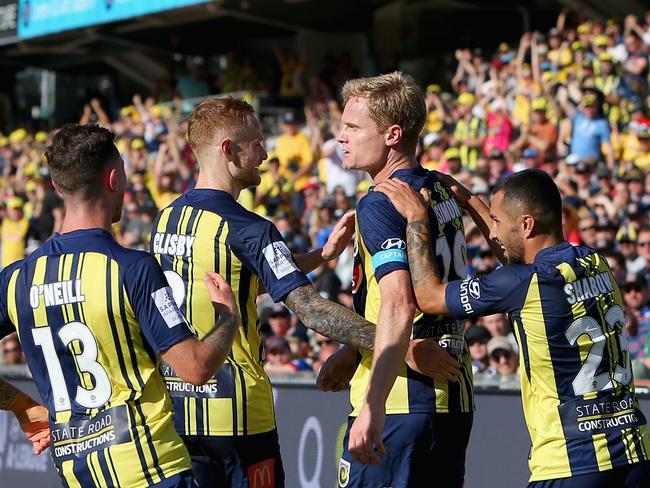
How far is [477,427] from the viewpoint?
721cm

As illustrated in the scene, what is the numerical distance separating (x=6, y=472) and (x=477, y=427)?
453 centimetres

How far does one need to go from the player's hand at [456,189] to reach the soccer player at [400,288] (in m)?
0.12

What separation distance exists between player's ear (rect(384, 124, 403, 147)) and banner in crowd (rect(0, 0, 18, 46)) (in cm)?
2278

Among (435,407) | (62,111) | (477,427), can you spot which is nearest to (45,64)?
(62,111)

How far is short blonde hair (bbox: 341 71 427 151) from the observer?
4.59 meters

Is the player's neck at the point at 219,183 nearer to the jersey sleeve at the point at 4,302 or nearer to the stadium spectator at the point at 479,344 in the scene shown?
the jersey sleeve at the point at 4,302

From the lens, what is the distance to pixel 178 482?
3.89 m

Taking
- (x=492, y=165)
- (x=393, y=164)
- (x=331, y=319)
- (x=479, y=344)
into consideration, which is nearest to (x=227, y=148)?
(x=393, y=164)

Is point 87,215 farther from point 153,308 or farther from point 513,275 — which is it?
point 513,275

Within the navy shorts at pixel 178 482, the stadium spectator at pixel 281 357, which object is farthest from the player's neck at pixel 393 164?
the stadium spectator at pixel 281 357

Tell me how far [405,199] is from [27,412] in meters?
1.67

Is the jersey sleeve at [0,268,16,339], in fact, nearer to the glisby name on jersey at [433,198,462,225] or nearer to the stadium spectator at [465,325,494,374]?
the glisby name on jersey at [433,198,462,225]

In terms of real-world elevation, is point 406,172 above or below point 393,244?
above

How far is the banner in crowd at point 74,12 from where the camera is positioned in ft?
74.9
